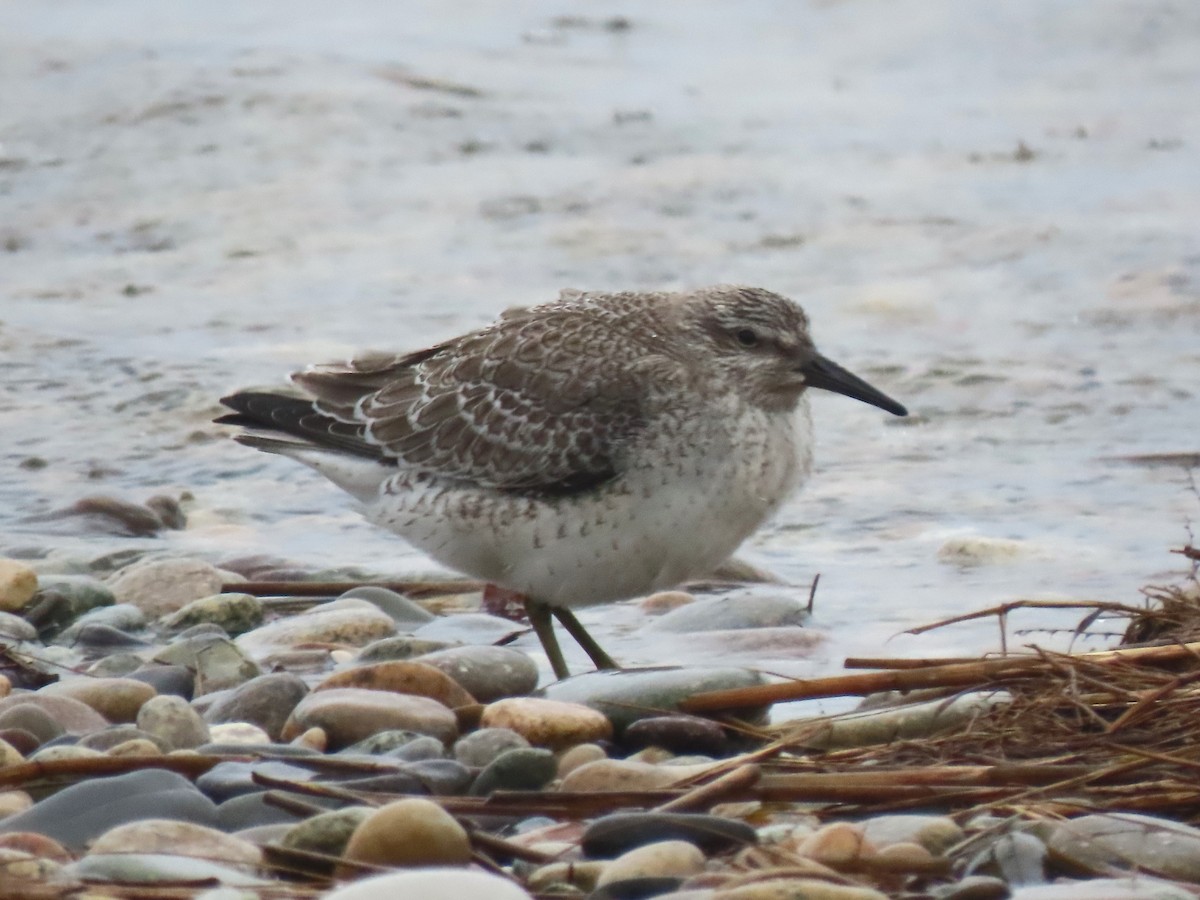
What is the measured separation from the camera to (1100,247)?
11.9 m

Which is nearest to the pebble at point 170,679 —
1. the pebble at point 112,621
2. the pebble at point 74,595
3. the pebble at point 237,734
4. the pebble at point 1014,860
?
the pebble at point 237,734

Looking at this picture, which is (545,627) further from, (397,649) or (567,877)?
(567,877)

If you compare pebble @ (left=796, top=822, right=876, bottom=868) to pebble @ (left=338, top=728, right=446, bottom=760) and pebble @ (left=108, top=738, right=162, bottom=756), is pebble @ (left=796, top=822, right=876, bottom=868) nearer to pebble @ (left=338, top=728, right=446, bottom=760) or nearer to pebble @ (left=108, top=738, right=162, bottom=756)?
pebble @ (left=338, top=728, right=446, bottom=760)

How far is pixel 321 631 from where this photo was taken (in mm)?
6496

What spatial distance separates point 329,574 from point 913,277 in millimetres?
5280

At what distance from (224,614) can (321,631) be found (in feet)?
1.60

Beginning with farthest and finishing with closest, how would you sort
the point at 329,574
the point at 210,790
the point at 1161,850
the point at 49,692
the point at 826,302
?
the point at 826,302, the point at 329,574, the point at 49,692, the point at 210,790, the point at 1161,850

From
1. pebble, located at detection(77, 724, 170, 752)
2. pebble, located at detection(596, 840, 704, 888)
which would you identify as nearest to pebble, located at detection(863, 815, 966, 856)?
pebble, located at detection(596, 840, 704, 888)

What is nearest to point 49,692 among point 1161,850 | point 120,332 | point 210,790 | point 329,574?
point 210,790

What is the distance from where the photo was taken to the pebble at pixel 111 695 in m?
5.31

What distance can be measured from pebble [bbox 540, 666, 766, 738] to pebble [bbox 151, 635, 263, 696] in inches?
40.6

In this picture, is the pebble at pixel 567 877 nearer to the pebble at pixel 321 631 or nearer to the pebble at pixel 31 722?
the pebble at pixel 31 722

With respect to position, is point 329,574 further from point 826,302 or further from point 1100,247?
point 1100,247

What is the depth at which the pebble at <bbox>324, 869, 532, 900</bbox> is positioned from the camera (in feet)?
11.0
